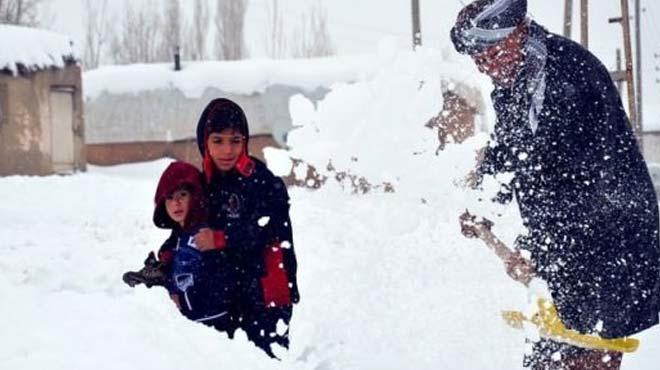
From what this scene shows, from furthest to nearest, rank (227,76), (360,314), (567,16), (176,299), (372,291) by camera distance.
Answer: (227,76) → (567,16) → (360,314) → (372,291) → (176,299)

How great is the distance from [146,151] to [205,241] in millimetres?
22359

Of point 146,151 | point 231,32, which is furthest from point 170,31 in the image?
point 146,151

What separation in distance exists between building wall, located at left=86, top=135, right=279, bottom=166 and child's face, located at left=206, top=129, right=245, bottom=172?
20.4m

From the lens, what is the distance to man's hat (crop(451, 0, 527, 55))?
2424 millimetres

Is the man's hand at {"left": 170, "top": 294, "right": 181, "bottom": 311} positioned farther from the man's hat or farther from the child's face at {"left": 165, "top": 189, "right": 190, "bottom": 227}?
the man's hat

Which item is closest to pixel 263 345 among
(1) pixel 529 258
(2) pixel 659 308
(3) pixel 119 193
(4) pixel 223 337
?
(4) pixel 223 337

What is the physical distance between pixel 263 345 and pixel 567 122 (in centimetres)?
136

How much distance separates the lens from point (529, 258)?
2557 mm

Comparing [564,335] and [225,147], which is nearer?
[564,335]

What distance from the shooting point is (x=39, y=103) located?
18875 millimetres

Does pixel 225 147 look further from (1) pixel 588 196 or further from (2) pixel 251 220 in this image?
(1) pixel 588 196

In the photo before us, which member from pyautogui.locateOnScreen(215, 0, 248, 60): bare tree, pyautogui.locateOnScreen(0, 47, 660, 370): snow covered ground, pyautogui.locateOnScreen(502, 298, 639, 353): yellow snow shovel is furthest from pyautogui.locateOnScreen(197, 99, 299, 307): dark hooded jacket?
pyautogui.locateOnScreen(215, 0, 248, 60): bare tree

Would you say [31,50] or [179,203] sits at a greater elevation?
[31,50]

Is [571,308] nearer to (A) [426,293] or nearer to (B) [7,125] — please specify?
(A) [426,293]
